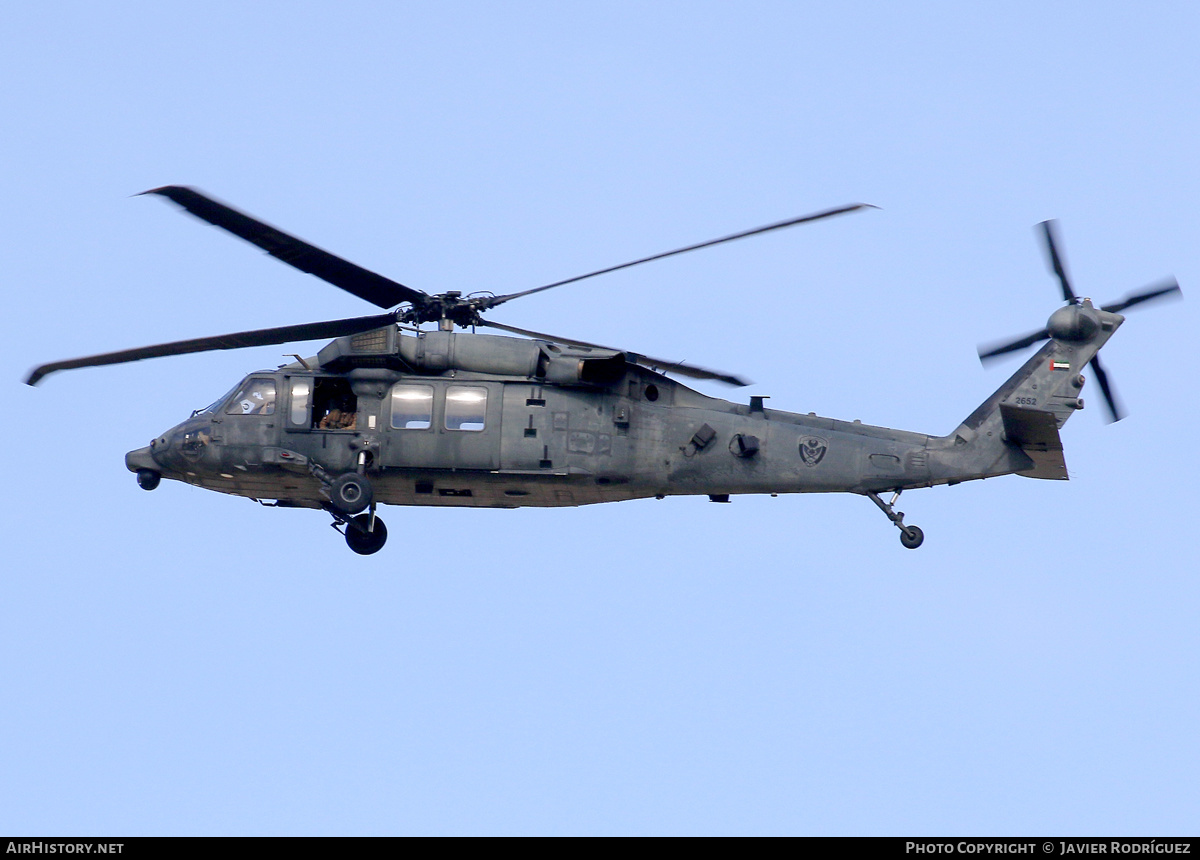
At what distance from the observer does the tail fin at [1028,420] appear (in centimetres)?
2894

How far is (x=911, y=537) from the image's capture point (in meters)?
29.1

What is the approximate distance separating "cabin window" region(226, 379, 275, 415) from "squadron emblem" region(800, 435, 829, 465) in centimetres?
940

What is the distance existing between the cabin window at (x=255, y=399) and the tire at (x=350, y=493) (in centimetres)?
194

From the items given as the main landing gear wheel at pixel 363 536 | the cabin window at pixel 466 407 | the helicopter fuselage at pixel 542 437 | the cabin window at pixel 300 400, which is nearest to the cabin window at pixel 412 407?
the helicopter fuselage at pixel 542 437

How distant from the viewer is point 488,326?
2980 cm

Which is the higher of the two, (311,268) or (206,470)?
(311,268)

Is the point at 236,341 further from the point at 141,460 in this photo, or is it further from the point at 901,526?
the point at 901,526

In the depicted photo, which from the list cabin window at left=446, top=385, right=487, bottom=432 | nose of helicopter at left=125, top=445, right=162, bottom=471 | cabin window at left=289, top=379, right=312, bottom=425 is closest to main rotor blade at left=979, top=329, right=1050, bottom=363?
cabin window at left=446, top=385, right=487, bottom=432

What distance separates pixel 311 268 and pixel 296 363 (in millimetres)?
3130

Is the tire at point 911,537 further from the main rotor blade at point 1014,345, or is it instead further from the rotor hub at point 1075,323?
the rotor hub at point 1075,323

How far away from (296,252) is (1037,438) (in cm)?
1304

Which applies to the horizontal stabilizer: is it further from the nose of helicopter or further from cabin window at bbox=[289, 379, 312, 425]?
the nose of helicopter
